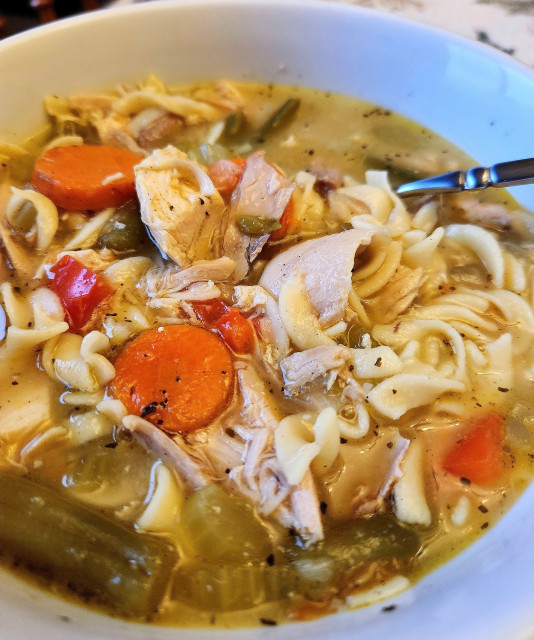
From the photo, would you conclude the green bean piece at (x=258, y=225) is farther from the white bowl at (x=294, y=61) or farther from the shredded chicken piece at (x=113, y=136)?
the white bowl at (x=294, y=61)

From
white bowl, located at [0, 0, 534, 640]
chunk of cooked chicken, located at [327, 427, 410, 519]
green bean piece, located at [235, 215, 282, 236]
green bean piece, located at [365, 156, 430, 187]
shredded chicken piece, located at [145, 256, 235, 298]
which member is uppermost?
white bowl, located at [0, 0, 534, 640]

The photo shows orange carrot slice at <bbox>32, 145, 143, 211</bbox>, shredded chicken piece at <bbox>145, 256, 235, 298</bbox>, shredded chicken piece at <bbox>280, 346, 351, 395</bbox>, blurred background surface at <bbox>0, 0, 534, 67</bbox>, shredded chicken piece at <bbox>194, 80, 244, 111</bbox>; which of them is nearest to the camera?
shredded chicken piece at <bbox>280, 346, 351, 395</bbox>

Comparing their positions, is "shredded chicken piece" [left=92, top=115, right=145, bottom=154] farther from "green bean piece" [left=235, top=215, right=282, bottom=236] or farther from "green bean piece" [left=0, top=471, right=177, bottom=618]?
"green bean piece" [left=0, top=471, right=177, bottom=618]

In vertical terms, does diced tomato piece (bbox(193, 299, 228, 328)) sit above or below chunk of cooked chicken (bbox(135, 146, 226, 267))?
below

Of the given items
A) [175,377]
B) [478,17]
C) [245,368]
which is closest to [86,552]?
[175,377]

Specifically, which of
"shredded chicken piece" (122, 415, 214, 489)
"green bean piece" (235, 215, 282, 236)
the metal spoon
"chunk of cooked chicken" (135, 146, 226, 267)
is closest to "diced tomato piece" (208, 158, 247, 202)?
"chunk of cooked chicken" (135, 146, 226, 267)

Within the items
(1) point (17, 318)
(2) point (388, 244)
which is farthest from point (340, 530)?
(1) point (17, 318)

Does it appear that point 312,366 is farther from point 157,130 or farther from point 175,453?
point 157,130

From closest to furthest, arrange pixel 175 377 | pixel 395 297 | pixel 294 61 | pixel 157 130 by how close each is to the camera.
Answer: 1. pixel 175 377
2. pixel 395 297
3. pixel 157 130
4. pixel 294 61

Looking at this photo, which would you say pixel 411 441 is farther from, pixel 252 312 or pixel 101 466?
pixel 101 466
